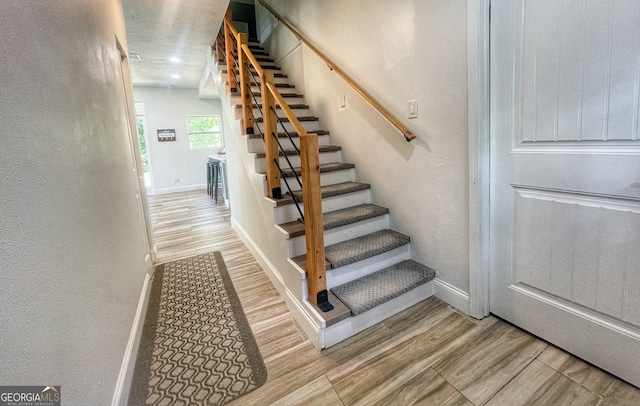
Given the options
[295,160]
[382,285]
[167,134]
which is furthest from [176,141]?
[382,285]

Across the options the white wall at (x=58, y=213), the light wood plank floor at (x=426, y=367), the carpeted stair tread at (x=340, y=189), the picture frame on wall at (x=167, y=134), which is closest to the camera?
the white wall at (x=58, y=213)

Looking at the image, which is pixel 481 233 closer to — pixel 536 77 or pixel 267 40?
pixel 536 77

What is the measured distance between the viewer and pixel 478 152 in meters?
1.66

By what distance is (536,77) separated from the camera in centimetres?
145

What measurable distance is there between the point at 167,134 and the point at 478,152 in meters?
7.26

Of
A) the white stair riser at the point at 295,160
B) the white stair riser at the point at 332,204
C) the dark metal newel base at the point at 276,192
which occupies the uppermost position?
the white stair riser at the point at 295,160

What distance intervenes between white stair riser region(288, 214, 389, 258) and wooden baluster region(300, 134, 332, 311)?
1.05 ft

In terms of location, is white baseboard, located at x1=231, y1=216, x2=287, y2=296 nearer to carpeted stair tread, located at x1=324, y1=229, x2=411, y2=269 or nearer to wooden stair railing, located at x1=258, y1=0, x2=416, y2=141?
carpeted stair tread, located at x1=324, y1=229, x2=411, y2=269

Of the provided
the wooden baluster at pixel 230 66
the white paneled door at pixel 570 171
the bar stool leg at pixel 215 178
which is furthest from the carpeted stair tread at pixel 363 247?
the bar stool leg at pixel 215 178

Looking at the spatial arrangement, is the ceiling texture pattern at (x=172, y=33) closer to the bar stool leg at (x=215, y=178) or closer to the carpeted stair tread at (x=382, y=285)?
the bar stool leg at (x=215, y=178)

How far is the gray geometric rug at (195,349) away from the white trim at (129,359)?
5 centimetres

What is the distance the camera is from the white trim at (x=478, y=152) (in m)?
1.57

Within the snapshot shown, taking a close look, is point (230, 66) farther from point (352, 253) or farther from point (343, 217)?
point (352, 253)

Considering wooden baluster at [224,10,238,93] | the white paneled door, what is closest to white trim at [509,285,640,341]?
the white paneled door
